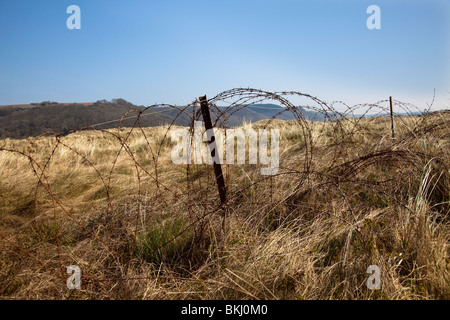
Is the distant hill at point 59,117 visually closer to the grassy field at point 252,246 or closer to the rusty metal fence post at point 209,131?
the grassy field at point 252,246

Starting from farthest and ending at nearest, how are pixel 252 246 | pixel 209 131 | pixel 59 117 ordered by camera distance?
pixel 59 117
pixel 209 131
pixel 252 246

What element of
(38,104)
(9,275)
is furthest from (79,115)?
(9,275)

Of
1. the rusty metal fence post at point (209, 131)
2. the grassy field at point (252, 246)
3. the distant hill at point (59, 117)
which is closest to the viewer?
the grassy field at point (252, 246)

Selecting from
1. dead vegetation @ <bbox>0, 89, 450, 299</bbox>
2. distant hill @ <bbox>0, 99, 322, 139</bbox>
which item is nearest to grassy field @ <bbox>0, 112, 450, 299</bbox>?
dead vegetation @ <bbox>0, 89, 450, 299</bbox>

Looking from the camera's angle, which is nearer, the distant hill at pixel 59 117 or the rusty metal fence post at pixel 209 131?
the rusty metal fence post at pixel 209 131

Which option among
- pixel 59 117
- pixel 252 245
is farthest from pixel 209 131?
pixel 59 117

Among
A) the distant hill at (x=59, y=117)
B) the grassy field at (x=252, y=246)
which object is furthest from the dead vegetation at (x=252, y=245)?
the distant hill at (x=59, y=117)

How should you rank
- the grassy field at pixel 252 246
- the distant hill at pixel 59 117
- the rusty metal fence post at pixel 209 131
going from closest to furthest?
the grassy field at pixel 252 246, the rusty metal fence post at pixel 209 131, the distant hill at pixel 59 117

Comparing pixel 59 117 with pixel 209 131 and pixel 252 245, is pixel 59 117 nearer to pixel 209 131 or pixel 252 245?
pixel 209 131

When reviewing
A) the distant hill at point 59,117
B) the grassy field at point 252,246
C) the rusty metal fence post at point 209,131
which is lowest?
the grassy field at point 252,246

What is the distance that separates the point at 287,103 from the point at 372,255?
1442mm

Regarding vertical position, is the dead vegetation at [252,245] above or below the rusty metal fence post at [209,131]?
below

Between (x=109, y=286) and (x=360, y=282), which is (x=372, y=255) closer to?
(x=360, y=282)
